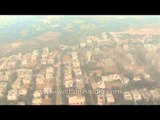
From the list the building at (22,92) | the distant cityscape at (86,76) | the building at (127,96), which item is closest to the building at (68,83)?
the distant cityscape at (86,76)

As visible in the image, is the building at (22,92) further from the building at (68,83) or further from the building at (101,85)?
the building at (101,85)

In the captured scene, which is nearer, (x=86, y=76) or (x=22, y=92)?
(x=22, y=92)

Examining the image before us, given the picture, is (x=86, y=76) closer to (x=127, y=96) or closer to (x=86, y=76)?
(x=86, y=76)

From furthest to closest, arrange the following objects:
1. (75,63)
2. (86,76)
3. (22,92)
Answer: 1. (75,63)
2. (86,76)
3. (22,92)

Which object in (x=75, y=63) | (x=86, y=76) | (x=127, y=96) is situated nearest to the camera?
(x=127, y=96)

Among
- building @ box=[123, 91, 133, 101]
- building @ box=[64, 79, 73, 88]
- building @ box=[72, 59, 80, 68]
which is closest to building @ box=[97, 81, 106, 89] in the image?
building @ box=[123, 91, 133, 101]

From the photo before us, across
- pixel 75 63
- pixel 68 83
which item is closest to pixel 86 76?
pixel 75 63

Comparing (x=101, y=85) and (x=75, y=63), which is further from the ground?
(x=75, y=63)
